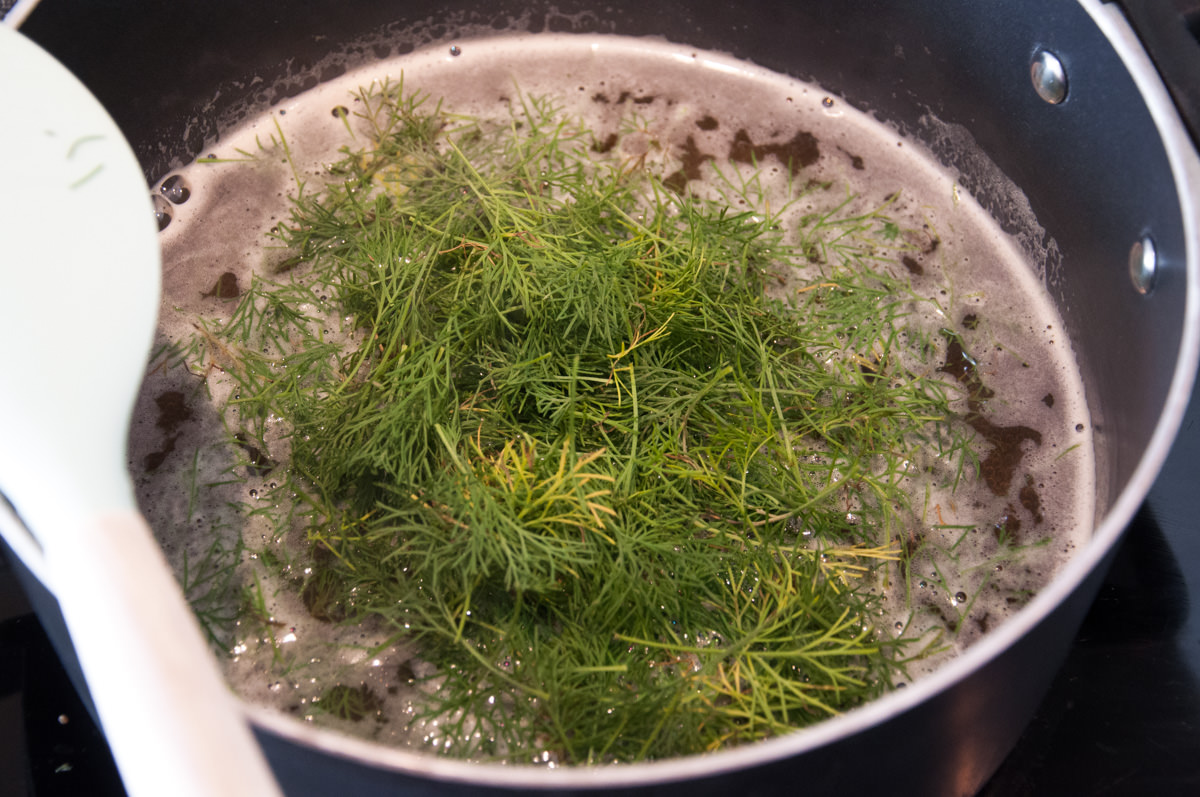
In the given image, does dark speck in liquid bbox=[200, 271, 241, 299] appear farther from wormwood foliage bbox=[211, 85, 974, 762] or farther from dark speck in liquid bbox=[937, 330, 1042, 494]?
dark speck in liquid bbox=[937, 330, 1042, 494]

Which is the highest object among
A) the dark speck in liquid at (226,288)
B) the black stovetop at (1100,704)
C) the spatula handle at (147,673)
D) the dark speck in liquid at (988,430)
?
the dark speck in liquid at (226,288)

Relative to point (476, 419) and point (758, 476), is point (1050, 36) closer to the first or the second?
point (758, 476)

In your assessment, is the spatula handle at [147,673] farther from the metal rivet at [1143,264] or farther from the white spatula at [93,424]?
the metal rivet at [1143,264]

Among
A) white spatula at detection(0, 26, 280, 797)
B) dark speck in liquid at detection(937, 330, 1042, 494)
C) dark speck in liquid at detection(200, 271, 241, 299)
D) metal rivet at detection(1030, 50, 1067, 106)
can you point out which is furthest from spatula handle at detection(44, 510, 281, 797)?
metal rivet at detection(1030, 50, 1067, 106)

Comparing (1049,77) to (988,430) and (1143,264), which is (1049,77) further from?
(988,430)

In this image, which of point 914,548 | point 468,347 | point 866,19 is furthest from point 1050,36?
point 468,347

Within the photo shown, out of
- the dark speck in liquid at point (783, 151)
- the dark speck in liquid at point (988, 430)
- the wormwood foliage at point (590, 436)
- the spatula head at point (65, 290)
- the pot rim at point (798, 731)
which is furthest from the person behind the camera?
the dark speck in liquid at point (783, 151)

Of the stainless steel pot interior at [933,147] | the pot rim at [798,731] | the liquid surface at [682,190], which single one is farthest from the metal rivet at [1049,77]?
the pot rim at [798,731]
